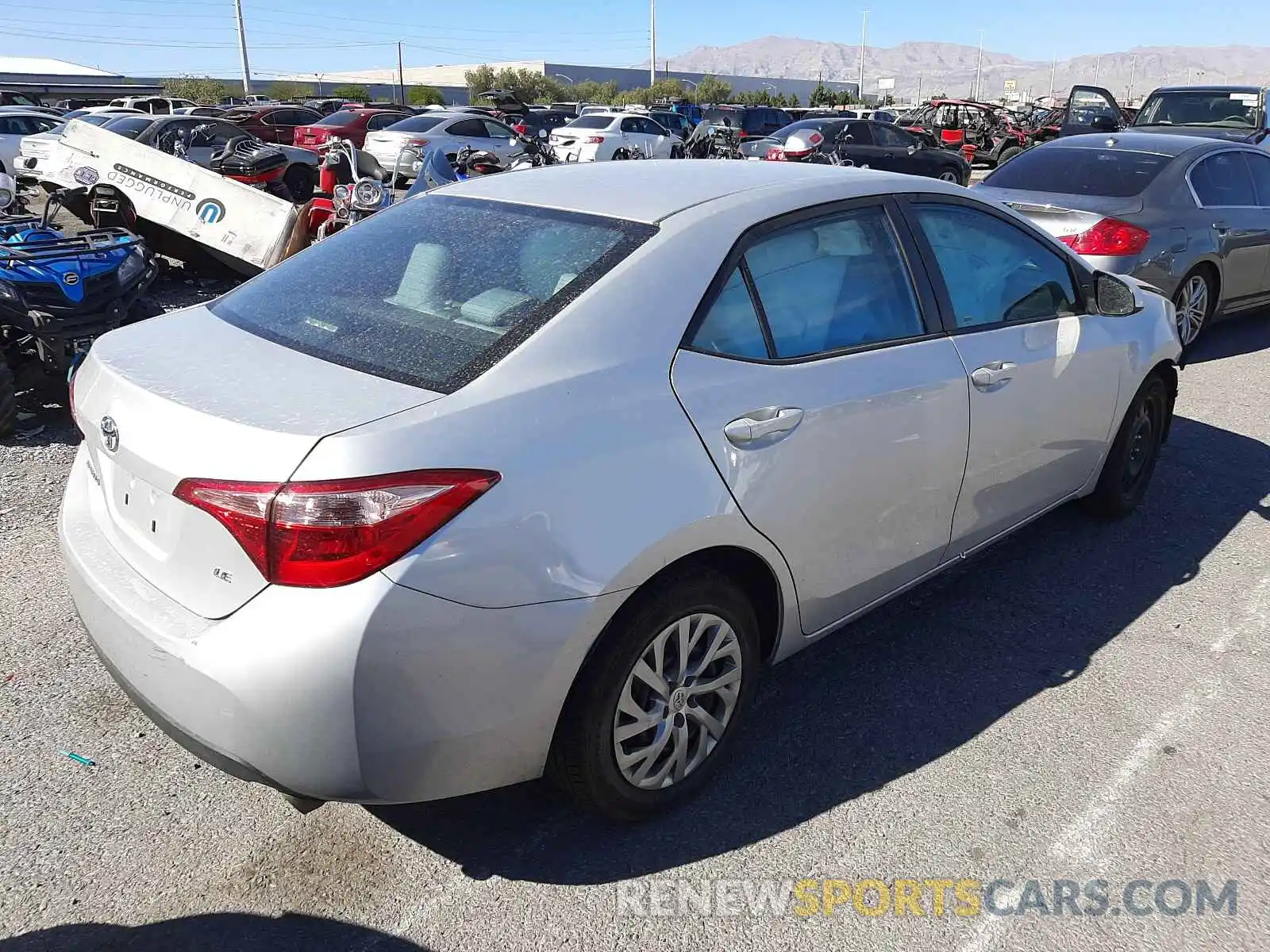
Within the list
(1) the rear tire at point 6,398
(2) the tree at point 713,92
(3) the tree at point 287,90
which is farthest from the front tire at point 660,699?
(2) the tree at point 713,92

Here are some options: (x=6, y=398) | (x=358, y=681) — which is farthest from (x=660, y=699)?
(x=6, y=398)

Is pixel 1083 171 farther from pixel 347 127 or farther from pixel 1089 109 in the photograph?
pixel 347 127

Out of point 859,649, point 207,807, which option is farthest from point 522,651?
point 859,649

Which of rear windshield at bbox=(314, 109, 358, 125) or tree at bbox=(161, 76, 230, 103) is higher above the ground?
rear windshield at bbox=(314, 109, 358, 125)

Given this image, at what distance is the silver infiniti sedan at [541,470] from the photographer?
214 centimetres

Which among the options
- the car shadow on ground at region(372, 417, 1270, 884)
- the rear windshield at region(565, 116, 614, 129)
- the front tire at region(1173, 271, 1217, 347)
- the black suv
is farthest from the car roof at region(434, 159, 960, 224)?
the black suv

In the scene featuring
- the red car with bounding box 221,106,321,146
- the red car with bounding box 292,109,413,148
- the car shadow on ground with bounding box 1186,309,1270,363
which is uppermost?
the car shadow on ground with bounding box 1186,309,1270,363

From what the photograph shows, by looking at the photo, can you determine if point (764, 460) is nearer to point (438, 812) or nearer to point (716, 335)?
point (716, 335)

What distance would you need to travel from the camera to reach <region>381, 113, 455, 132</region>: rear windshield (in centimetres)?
2034

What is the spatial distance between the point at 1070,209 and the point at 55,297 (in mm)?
6412

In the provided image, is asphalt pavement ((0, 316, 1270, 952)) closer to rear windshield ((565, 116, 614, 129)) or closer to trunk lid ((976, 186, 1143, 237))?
trunk lid ((976, 186, 1143, 237))

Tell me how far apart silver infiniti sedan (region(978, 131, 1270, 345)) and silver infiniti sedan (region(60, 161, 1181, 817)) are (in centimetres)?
400

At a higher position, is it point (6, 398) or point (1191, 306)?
point (1191, 306)

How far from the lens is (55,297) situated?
5.68 meters
